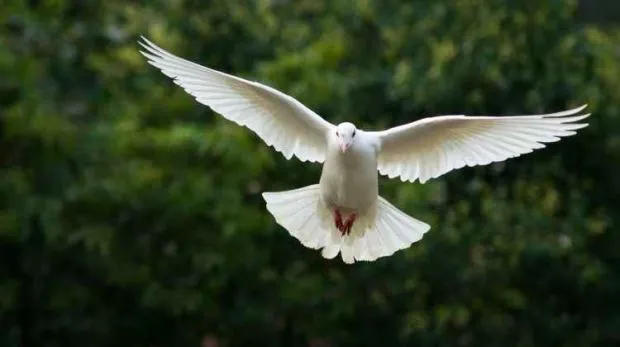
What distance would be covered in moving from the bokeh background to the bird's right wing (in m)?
4.75

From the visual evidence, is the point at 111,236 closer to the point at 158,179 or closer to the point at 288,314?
the point at 158,179

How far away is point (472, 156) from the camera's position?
955 cm

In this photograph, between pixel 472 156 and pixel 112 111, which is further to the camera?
pixel 112 111

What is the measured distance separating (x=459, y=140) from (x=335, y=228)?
0.89m

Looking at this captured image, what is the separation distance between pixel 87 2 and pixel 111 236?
308 centimetres

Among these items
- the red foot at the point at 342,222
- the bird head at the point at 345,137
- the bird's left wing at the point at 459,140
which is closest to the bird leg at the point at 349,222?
the red foot at the point at 342,222

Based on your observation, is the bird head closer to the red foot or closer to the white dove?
the white dove

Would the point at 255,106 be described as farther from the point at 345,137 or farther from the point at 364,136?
the point at 345,137

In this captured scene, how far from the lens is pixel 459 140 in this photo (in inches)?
377

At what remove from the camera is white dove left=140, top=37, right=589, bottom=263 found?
9.13 m

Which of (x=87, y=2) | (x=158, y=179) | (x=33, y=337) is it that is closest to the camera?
(x=158, y=179)

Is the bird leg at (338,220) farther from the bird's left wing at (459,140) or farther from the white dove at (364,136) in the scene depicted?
the bird's left wing at (459,140)

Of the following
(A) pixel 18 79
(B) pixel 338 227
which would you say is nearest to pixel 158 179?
(A) pixel 18 79

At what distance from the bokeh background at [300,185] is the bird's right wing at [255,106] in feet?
15.6
